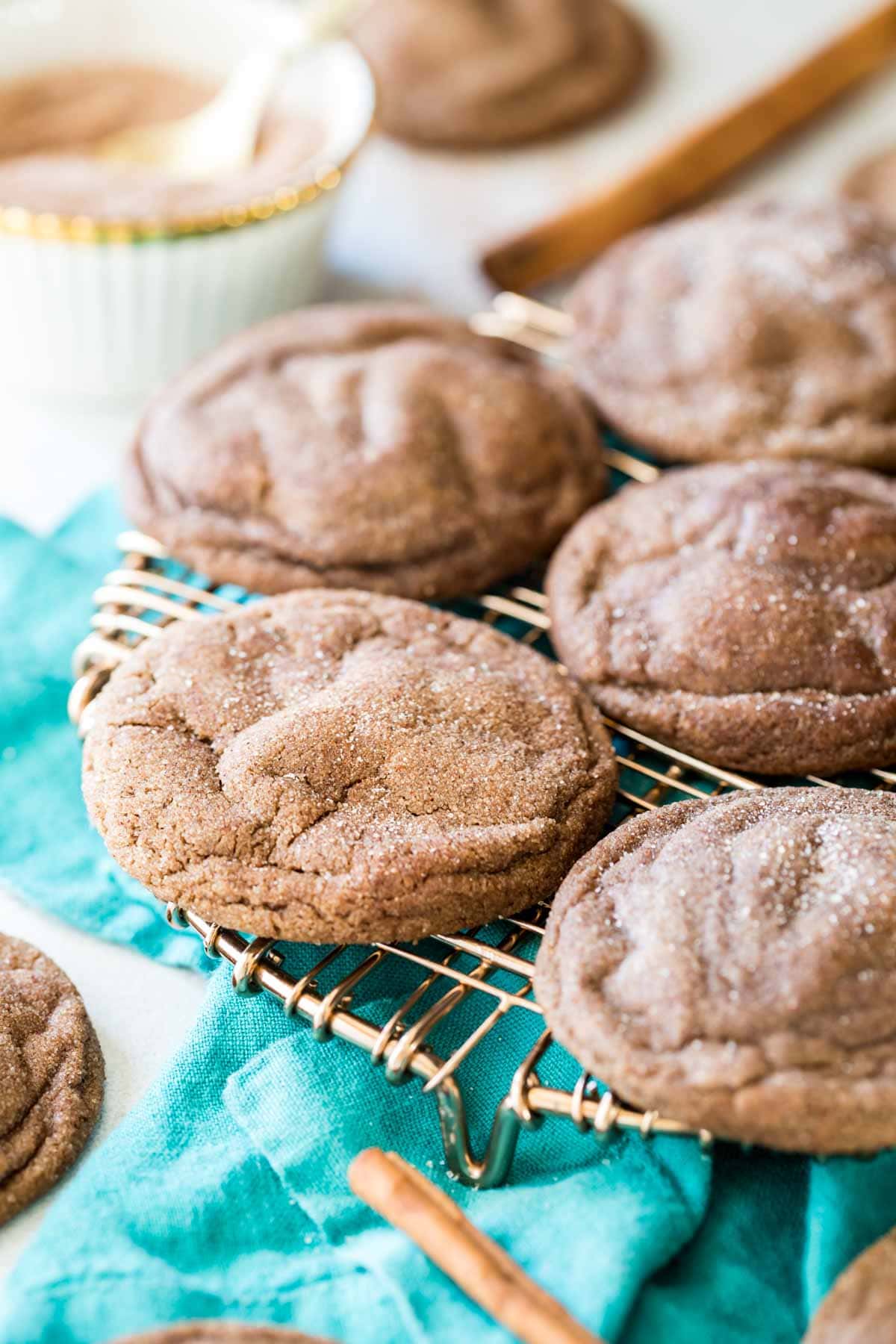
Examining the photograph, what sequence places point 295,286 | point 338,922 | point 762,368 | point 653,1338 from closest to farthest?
point 653,1338, point 338,922, point 762,368, point 295,286

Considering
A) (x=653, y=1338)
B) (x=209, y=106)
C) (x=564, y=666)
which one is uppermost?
(x=209, y=106)

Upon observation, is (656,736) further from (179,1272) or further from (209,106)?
(209,106)

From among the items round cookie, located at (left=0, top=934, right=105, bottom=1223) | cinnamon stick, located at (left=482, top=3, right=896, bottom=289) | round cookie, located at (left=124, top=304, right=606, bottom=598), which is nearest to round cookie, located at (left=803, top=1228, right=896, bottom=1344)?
round cookie, located at (left=0, top=934, right=105, bottom=1223)

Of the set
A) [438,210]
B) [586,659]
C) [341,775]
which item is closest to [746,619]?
[586,659]

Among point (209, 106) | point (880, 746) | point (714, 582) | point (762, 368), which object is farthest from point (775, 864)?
point (209, 106)

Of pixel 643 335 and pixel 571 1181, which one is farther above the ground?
pixel 643 335

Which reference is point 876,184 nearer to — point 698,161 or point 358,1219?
point 698,161

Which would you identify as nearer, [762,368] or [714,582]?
[714,582]
